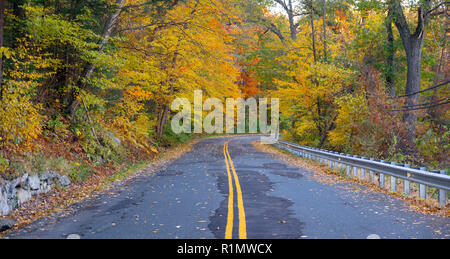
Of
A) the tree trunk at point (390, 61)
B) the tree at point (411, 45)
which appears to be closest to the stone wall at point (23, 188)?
the tree at point (411, 45)

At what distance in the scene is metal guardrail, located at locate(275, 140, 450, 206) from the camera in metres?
8.34

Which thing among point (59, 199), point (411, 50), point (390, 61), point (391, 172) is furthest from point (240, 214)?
point (390, 61)

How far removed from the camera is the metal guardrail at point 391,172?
27.3 ft

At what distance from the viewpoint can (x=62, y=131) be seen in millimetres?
14227

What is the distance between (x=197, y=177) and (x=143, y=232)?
6.99 meters

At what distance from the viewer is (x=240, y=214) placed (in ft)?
24.7

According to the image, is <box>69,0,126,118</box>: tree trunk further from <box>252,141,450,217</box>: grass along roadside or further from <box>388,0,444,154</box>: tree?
<box>388,0,444,154</box>: tree

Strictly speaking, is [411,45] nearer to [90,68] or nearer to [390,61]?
[390,61]

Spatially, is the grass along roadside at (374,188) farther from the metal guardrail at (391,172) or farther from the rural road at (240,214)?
the rural road at (240,214)

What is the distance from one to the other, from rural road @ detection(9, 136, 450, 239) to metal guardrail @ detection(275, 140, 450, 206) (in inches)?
26.6

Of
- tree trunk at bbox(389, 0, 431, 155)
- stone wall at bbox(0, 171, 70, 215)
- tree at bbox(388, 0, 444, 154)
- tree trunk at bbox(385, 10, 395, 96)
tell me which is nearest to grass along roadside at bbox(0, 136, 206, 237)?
stone wall at bbox(0, 171, 70, 215)

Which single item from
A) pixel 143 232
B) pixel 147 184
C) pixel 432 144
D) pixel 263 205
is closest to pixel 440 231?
pixel 263 205

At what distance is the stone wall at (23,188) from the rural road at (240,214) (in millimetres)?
1182

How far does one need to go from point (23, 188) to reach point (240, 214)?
4.96 meters
